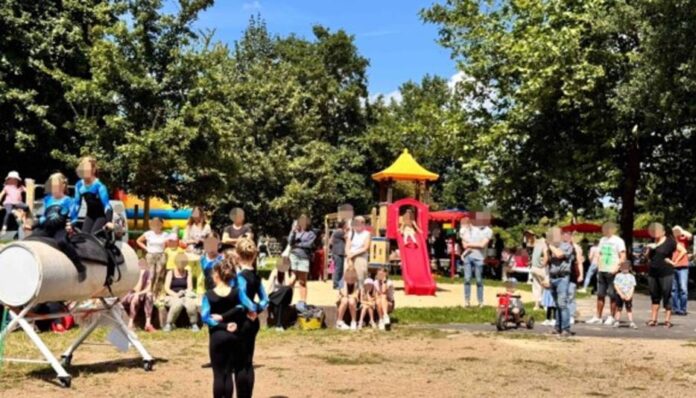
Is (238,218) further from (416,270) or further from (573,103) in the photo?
(573,103)

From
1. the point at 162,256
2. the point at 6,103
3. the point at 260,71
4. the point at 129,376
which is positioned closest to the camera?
the point at 129,376

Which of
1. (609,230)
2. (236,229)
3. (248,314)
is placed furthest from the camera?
(609,230)

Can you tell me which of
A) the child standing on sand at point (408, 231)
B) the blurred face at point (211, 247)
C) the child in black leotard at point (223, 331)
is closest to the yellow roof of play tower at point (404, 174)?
the child standing on sand at point (408, 231)

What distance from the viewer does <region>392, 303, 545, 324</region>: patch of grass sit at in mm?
14634

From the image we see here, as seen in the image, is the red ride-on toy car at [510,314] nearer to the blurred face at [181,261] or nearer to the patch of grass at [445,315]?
the patch of grass at [445,315]

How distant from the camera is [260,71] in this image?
4581cm

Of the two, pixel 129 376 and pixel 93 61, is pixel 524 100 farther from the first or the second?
pixel 129 376

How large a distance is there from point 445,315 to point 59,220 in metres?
8.24

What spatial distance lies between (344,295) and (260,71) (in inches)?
1328

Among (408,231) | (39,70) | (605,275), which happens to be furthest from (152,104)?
(605,275)

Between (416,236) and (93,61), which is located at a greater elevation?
(93,61)

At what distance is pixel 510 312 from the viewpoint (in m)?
13.6

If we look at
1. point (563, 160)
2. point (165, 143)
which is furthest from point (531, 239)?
point (165, 143)

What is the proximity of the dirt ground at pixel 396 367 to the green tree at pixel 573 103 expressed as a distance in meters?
12.3
